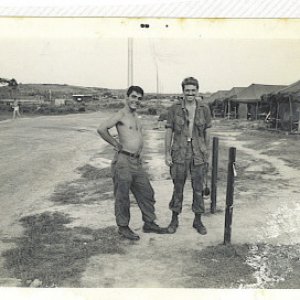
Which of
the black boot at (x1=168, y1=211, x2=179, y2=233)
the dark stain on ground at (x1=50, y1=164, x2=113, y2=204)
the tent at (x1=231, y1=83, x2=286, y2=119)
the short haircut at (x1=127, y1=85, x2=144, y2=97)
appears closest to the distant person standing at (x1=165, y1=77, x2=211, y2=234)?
the black boot at (x1=168, y1=211, x2=179, y2=233)

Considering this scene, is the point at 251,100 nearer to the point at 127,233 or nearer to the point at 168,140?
the point at 168,140

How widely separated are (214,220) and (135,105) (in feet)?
6.22

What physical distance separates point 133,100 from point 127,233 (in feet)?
4.81

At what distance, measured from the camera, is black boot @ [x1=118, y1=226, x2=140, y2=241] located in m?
4.61

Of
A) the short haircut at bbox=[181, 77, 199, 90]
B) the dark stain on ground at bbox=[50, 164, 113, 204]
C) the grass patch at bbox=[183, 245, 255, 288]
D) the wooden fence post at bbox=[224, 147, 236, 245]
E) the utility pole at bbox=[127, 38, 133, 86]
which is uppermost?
the utility pole at bbox=[127, 38, 133, 86]

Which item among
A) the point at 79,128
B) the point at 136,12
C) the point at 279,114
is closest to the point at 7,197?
the point at 136,12

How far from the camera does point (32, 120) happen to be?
754 inches

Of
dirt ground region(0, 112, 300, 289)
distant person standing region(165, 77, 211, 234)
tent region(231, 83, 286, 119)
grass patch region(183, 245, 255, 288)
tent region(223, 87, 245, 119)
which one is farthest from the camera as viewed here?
tent region(223, 87, 245, 119)

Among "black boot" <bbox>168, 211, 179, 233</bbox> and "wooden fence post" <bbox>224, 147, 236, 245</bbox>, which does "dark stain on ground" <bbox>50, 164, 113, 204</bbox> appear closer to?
"black boot" <bbox>168, 211, 179, 233</bbox>

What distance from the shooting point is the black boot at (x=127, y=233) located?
4609 mm

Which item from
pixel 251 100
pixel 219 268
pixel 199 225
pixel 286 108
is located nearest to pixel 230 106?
pixel 251 100

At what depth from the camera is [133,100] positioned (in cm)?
446
